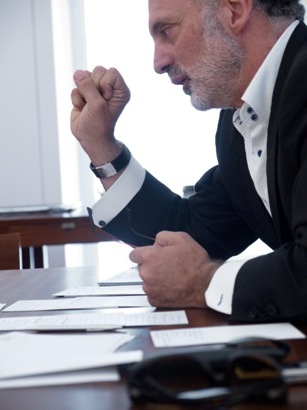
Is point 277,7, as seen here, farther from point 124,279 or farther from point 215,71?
point 124,279

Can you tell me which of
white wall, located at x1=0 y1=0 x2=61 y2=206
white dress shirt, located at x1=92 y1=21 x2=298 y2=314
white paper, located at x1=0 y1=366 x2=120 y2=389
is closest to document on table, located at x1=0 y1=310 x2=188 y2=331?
white paper, located at x1=0 y1=366 x2=120 y2=389

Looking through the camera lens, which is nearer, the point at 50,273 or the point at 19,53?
the point at 50,273

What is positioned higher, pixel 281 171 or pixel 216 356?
pixel 281 171

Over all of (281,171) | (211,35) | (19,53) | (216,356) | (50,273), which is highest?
(19,53)

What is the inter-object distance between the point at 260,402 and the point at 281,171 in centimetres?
67

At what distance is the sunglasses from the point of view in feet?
1.90

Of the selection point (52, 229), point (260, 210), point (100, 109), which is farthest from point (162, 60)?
point (52, 229)

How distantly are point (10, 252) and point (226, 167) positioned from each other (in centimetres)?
87

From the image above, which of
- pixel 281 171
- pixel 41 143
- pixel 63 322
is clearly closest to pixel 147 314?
pixel 63 322

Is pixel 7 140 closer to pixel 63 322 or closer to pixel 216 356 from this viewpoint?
pixel 63 322

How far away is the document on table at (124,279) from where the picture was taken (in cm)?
150

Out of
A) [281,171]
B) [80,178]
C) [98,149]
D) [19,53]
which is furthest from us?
[80,178]

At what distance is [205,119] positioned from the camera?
4711mm

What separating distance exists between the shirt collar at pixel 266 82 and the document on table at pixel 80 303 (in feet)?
1.50
